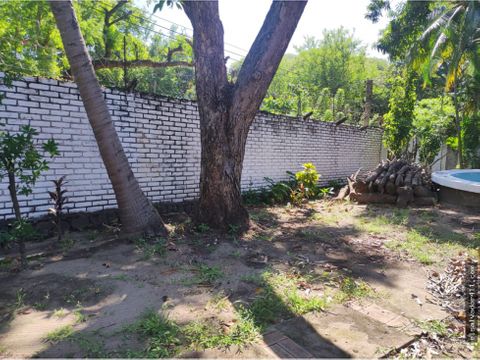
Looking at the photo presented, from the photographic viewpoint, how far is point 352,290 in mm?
3191

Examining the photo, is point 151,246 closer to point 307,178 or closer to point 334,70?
point 307,178

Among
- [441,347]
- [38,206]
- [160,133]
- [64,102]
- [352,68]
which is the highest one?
[352,68]

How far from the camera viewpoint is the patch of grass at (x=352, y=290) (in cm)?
306

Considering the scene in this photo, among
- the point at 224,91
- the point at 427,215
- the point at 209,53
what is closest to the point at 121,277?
the point at 224,91

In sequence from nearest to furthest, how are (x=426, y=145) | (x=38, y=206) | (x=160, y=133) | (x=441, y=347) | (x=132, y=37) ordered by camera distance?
(x=441, y=347)
(x=38, y=206)
(x=160, y=133)
(x=426, y=145)
(x=132, y=37)

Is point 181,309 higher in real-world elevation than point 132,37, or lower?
lower

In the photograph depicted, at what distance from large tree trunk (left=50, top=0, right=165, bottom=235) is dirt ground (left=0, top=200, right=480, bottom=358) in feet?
1.09

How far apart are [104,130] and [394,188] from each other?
6602mm

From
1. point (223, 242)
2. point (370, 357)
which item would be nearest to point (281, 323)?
point (370, 357)

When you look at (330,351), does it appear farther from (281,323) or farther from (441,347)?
(441,347)

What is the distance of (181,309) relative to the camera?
272 cm

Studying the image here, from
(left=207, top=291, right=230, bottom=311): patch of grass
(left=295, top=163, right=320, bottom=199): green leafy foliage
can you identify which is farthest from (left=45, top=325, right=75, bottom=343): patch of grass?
(left=295, top=163, right=320, bottom=199): green leafy foliage

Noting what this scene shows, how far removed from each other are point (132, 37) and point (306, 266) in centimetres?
1269

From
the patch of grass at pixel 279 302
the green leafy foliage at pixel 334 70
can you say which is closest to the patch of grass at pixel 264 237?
the patch of grass at pixel 279 302
